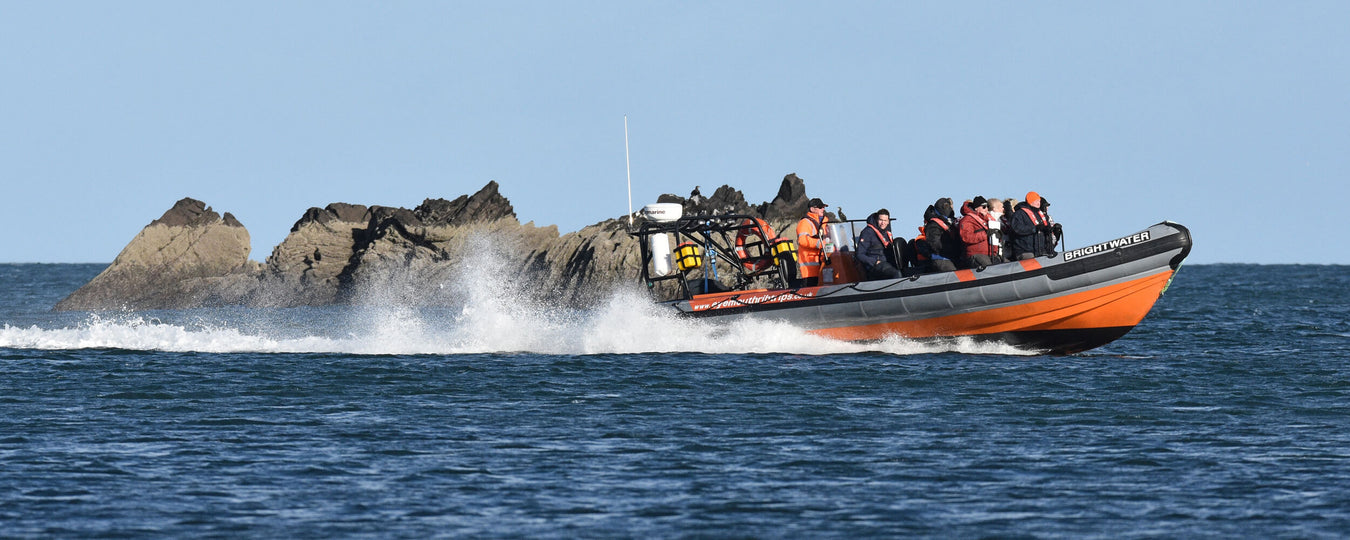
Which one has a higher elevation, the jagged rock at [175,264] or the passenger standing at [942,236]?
the jagged rock at [175,264]

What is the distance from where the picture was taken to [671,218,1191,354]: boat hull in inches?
601

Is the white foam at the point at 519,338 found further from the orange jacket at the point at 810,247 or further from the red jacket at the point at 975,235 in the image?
the red jacket at the point at 975,235

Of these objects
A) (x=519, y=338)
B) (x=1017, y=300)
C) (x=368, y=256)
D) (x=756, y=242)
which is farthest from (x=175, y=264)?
(x=1017, y=300)

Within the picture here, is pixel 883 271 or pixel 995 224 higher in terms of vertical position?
pixel 995 224

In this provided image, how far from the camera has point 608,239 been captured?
118 feet

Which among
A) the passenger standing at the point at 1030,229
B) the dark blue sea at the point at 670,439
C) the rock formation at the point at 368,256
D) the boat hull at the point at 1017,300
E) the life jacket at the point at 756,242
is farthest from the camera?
the rock formation at the point at 368,256

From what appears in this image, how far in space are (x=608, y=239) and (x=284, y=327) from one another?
10828 mm

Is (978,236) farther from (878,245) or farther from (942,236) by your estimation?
(878,245)

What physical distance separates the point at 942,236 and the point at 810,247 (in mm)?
1676

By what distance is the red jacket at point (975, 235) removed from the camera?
51.4ft

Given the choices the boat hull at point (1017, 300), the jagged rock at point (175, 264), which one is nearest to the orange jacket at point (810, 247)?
the boat hull at point (1017, 300)

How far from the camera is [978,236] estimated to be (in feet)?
51.4

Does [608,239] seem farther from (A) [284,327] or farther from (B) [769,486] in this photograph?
(B) [769,486]

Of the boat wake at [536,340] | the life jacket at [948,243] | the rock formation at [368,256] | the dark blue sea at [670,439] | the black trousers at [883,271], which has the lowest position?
the dark blue sea at [670,439]
